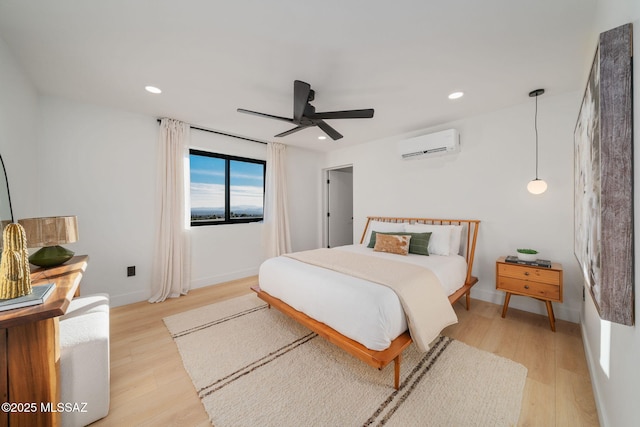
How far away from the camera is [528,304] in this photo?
2783 mm

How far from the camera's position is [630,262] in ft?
2.82

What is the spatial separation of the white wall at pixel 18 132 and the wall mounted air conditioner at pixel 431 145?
414cm

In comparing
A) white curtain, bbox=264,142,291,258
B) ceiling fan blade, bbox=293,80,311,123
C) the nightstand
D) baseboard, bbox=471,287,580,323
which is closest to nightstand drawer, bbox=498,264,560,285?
the nightstand

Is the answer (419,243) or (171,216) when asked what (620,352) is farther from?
(171,216)

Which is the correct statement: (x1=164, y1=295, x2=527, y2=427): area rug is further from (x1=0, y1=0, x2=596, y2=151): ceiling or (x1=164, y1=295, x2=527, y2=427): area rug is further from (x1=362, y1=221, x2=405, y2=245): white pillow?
(x1=0, y1=0, x2=596, y2=151): ceiling

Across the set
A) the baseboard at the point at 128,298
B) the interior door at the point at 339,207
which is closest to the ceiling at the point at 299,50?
the baseboard at the point at 128,298

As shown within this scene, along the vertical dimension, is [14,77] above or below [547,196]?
above

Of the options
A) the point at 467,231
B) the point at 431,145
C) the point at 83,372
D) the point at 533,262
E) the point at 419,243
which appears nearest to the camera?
the point at 83,372

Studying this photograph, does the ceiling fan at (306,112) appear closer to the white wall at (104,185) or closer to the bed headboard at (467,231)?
the white wall at (104,185)

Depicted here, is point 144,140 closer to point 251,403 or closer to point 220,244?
point 220,244

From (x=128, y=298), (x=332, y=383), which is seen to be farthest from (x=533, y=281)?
(x=128, y=298)

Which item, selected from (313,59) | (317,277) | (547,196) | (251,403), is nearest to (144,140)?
(313,59)

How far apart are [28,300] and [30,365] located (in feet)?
1.00

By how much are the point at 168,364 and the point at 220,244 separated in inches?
83.9
